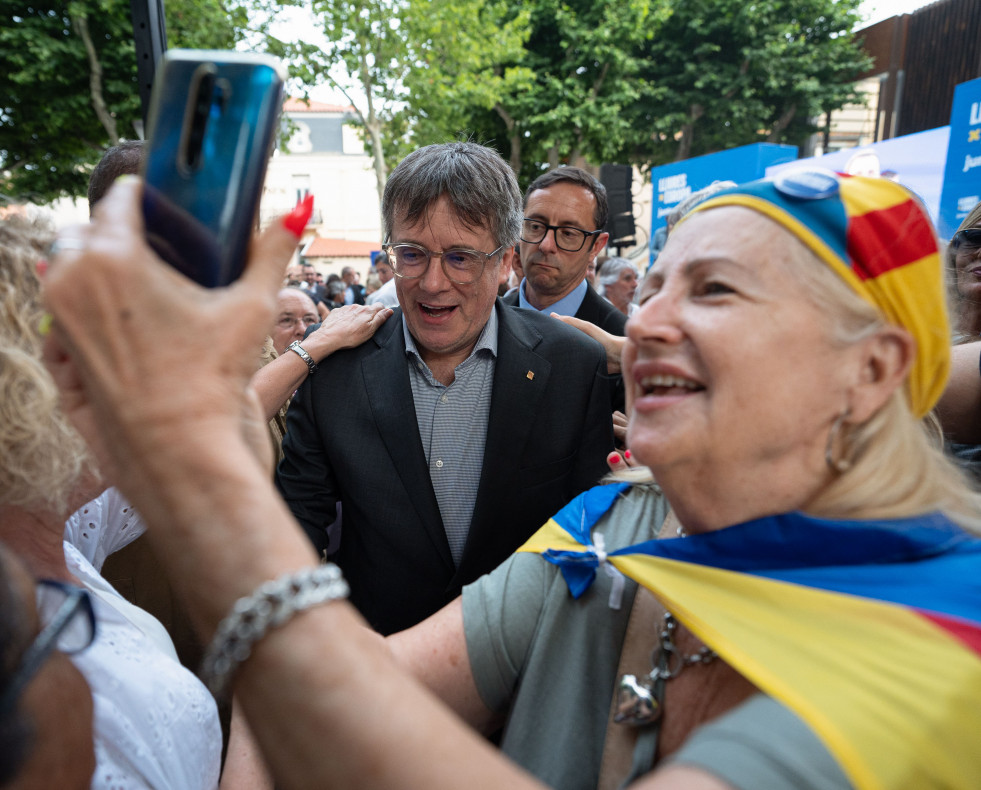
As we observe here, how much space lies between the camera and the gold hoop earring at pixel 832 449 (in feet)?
4.19

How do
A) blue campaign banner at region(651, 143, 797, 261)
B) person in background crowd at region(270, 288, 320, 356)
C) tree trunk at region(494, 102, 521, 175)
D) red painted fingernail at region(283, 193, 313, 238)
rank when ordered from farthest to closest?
tree trunk at region(494, 102, 521, 175), blue campaign banner at region(651, 143, 797, 261), person in background crowd at region(270, 288, 320, 356), red painted fingernail at region(283, 193, 313, 238)

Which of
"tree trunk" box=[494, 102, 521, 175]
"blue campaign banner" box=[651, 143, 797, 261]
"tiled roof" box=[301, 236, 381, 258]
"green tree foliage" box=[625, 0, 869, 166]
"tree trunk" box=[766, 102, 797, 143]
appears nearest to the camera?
"blue campaign banner" box=[651, 143, 797, 261]

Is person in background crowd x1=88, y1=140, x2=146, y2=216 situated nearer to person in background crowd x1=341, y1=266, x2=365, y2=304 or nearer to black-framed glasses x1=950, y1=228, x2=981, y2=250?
black-framed glasses x1=950, y1=228, x2=981, y2=250

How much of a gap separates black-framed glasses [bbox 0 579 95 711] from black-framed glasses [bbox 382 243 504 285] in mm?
1733

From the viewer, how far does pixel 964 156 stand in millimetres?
6469

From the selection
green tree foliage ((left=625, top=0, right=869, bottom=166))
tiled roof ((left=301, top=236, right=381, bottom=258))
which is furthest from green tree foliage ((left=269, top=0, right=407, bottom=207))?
tiled roof ((left=301, top=236, right=381, bottom=258))

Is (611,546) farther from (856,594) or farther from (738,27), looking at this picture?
(738,27)

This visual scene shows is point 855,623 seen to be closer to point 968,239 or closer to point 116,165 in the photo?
point 968,239

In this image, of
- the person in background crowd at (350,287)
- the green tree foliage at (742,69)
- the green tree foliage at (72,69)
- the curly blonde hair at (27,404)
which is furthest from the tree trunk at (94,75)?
the green tree foliage at (742,69)

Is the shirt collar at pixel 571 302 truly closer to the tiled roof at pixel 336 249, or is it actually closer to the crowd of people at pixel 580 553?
the crowd of people at pixel 580 553

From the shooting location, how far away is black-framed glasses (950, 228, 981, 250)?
9.29 feet

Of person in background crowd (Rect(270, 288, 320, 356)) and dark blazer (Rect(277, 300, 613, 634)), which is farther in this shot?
person in background crowd (Rect(270, 288, 320, 356))

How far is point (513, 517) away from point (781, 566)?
1.29m

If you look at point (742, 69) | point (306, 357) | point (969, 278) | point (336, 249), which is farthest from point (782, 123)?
point (336, 249)
